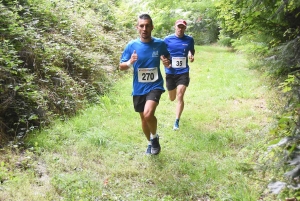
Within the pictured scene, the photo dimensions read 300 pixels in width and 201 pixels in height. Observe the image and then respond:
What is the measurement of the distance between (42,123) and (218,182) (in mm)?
3517

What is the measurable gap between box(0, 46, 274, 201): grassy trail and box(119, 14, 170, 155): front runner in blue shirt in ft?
2.25

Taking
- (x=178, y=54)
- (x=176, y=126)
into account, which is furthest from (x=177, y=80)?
(x=176, y=126)

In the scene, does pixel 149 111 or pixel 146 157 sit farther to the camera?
pixel 146 157

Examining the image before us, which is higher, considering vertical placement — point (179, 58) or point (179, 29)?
point (179, 29)

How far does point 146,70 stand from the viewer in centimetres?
515

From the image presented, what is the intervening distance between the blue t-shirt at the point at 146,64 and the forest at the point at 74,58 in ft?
4.90

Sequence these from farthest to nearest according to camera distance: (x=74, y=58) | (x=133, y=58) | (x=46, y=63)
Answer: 1. (x=74, y=58)
2. (x=46, y=63)
3. (x=133, y=58)

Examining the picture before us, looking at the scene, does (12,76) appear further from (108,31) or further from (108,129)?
(108,31)

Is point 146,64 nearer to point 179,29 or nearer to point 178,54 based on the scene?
point 178,54

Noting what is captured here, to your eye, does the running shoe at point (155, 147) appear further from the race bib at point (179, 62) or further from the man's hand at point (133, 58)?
the race bib at point (179, 62)

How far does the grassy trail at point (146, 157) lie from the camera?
412cm

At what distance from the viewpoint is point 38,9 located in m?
8.24

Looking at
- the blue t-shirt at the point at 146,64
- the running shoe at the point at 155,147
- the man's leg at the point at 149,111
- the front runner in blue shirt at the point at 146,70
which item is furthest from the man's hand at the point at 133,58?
the running shoe at the point at 155,147

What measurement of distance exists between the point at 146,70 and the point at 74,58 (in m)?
3.85
